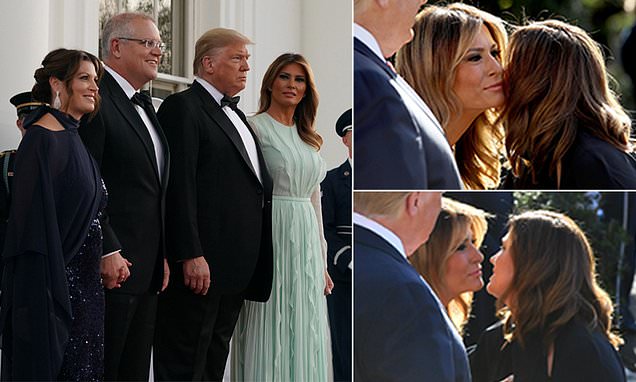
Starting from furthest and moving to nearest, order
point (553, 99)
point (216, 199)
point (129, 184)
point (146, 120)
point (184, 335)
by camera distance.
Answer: point (553, 99) < point (216, 199) < point (184, 335) < point (146, 120) < point (129, 184)

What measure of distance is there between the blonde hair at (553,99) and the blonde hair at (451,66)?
0.09 metres

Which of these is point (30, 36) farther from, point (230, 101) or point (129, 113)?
point (230, 101)

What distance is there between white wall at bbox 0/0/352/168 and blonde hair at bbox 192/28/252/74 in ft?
0.09

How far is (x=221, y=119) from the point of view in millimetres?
5418

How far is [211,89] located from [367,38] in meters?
0.80

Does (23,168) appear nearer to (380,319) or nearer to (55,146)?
(55,146)

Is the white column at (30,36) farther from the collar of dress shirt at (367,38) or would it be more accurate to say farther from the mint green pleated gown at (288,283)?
the collar of dress shirt at (367,38)

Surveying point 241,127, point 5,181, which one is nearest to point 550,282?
point 241,127

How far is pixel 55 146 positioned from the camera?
4.66 meters

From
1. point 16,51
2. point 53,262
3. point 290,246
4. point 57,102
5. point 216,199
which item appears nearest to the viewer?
point 53,262

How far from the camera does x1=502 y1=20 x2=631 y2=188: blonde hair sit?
5727 millimetres

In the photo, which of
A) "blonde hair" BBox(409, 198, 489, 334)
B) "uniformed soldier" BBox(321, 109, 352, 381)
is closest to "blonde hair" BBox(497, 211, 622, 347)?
"blonde hair" BBox(409, 198, 489, 334)

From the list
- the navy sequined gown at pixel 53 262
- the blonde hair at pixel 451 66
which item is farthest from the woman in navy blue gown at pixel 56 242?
the blonde hair at pixel 451 66

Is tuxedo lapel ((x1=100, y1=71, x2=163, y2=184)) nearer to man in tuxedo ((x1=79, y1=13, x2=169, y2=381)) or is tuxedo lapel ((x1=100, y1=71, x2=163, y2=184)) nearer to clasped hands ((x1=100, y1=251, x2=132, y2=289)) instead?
man in tuxedo ((x1=79, y1=13, x2=169, y2=381))
